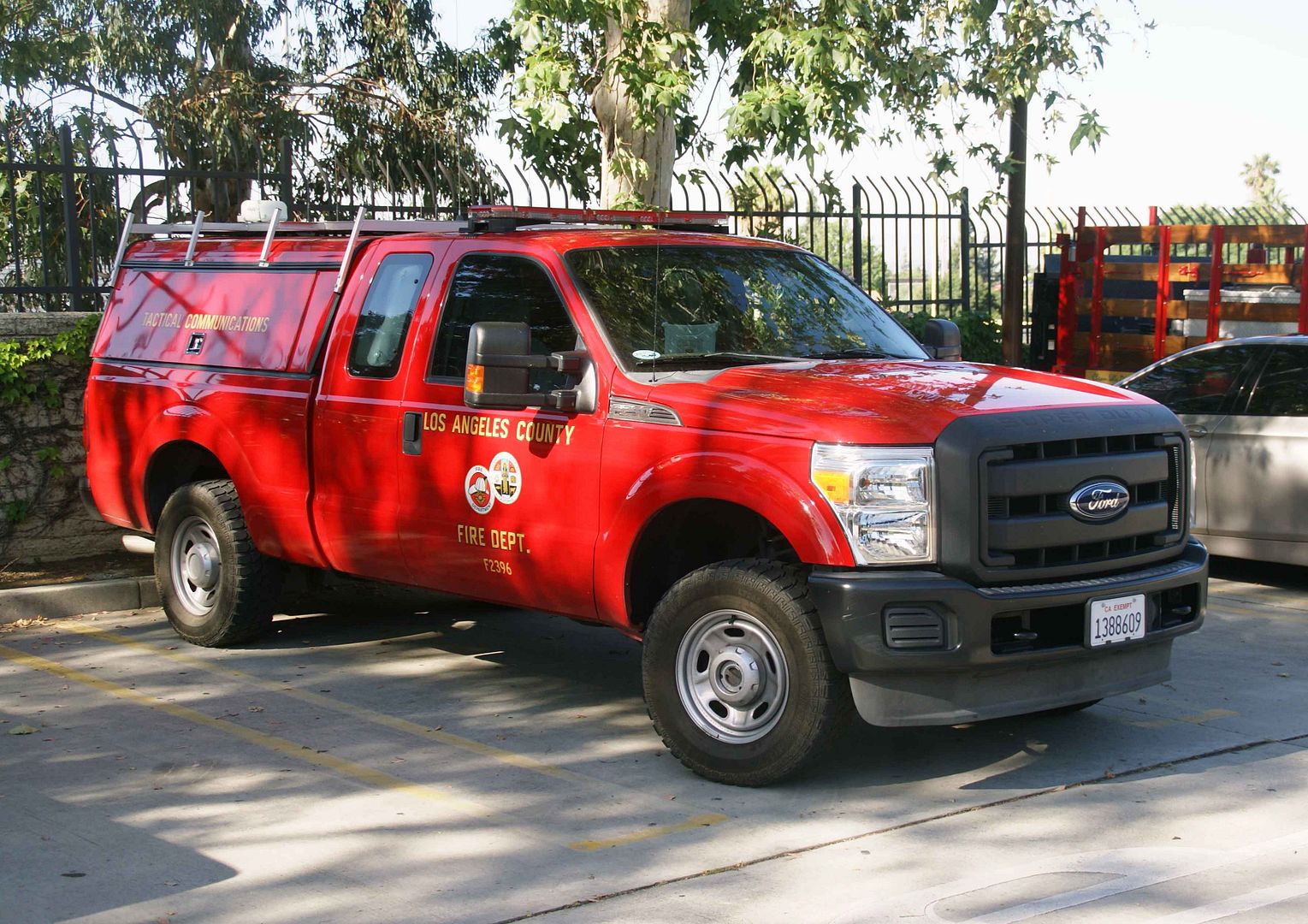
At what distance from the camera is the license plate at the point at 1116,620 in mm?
5874

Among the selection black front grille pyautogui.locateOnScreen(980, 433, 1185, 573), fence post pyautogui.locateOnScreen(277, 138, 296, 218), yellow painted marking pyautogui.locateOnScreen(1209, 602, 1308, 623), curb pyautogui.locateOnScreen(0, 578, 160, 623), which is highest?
fence post pyautogui.locateOnScreen(277, 138, 296, 218)

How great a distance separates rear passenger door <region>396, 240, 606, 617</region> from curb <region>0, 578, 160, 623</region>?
3.04m

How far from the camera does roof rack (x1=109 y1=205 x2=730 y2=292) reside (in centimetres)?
751

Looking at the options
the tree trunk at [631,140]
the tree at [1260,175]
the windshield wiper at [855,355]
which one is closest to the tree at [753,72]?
the tree trunk at [631,140]

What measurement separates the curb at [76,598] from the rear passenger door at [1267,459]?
6.64 meters

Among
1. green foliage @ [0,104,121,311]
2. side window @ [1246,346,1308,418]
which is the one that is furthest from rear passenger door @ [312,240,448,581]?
side window @ [1246,346,1308,418]

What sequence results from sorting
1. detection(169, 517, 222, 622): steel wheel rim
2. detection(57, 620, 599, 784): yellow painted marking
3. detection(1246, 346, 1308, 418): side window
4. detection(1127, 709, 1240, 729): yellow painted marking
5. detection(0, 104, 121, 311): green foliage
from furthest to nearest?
detection(0, 104, 121, 311): green foliage → detection(1246, 346, 1308, 418): side window → detection(169, 517, 222, 622): steel wheel rim → detection(1127, 709, 1240, 729): yellow painted marking → detection(57, 620, 599, 784): yellow painted marking

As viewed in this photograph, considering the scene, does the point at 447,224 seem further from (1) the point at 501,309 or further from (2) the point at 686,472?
(2) the point at 686,472

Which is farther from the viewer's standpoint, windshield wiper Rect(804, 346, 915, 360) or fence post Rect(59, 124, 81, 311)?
fence post Rect(59, 124, 81, 311)

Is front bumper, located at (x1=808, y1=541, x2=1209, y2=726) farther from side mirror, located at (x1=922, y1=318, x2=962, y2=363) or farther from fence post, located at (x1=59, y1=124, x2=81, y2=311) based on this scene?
fence post, located at (x1=59, y1=124, x2=81, y2=311)

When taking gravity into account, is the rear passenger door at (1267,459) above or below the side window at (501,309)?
below

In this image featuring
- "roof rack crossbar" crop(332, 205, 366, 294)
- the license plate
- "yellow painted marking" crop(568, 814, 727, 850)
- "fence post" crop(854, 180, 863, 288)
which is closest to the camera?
"yellow painted marking" crop(568, 814, 727, 850)

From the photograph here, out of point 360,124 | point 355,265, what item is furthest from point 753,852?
point 360,124

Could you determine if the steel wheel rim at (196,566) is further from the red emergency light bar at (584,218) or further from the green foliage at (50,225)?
the green foliage at (50,225)
